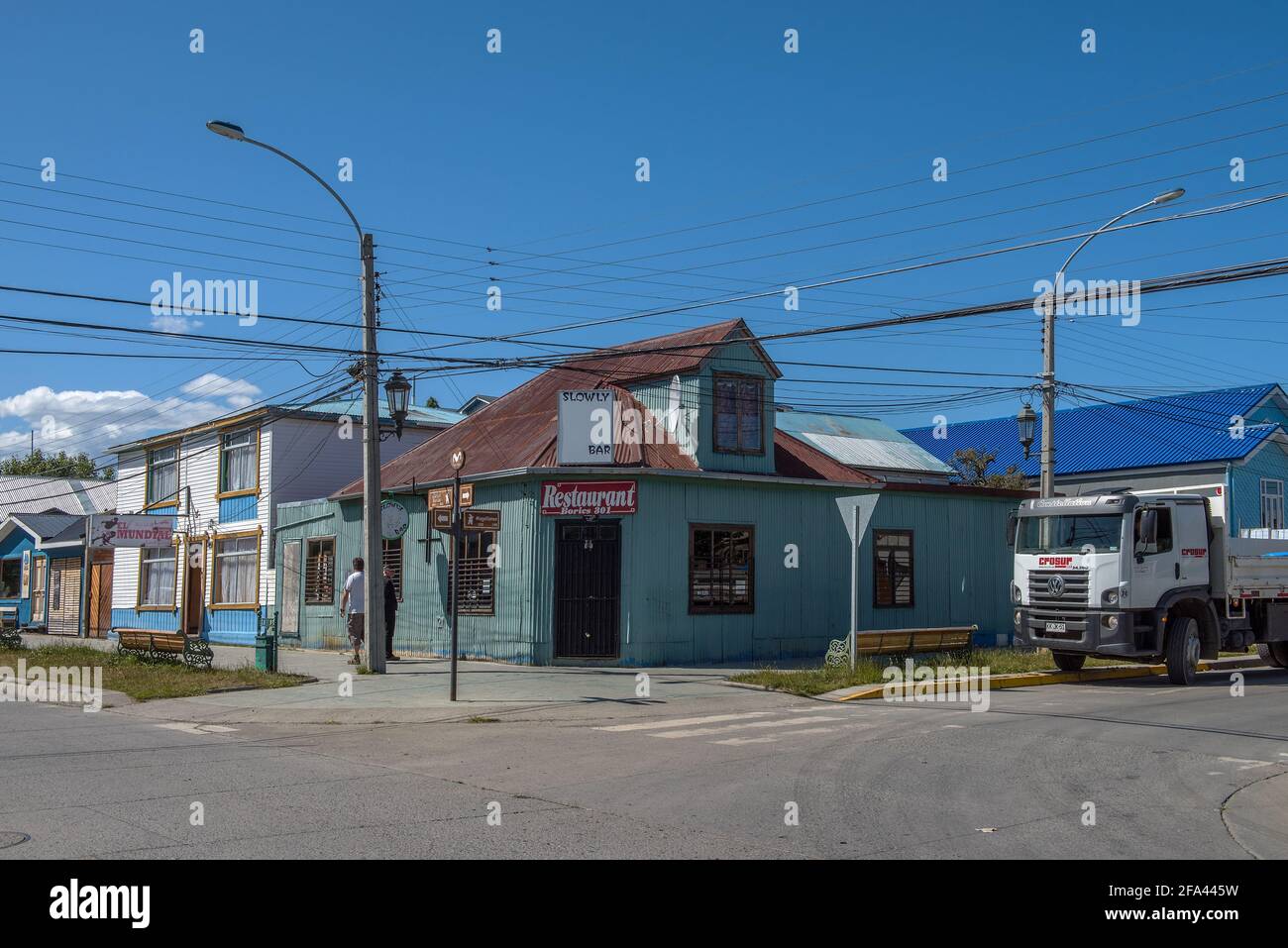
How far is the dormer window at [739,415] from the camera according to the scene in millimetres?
22875

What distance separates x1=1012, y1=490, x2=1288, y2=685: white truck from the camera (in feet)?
60.2

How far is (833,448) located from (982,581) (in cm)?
962

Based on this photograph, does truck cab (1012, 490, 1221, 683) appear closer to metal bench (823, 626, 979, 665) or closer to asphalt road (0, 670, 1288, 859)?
metal bench (823, 626, 979, 665)

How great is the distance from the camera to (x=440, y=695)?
1727 centimetres

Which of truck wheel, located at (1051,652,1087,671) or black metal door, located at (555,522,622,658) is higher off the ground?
black metal door, located at (555,522,622,658)

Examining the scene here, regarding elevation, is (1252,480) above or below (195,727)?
above

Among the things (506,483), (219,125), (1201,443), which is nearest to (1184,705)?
(506,483)

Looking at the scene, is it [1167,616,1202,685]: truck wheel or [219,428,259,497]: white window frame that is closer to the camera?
[1167,616,1202,685]: truck wheel

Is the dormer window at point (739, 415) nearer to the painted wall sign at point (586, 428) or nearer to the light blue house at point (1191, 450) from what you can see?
the painted wall sign at point (586, 428)

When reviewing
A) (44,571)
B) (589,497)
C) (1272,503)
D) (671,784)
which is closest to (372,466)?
(589,497)

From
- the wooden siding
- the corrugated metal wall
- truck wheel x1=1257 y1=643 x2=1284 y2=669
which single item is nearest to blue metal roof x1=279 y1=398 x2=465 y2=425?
the wooden siding

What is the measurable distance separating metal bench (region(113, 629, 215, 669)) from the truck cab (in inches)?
580

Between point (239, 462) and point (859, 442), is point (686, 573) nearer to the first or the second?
point (239, 462)
